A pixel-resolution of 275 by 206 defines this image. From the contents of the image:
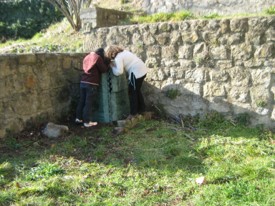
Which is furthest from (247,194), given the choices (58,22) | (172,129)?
(58,22)

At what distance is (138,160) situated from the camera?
4594 millimetres

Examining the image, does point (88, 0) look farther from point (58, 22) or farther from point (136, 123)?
point (136, 123)

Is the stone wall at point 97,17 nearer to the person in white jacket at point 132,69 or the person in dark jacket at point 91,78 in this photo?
the person in white jacket at point 132,69

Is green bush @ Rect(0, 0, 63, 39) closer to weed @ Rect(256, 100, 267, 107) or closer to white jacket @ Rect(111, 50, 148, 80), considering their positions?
white jacket @ Rect(111, 50, 148, 80)

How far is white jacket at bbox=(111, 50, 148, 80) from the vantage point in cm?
621

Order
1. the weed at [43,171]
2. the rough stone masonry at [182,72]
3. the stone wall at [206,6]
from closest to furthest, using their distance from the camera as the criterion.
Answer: the weed at [43,171] → the rough stone masonry at [182,72] → the stone wall at [206,6]

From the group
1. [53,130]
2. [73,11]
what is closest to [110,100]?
[53,130]

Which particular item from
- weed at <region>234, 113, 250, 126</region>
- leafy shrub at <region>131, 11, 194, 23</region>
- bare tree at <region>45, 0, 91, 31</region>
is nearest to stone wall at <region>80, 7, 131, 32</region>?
leafy shrub at <region>131, 11, 194, 23</region>

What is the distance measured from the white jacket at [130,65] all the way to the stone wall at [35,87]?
0.89m

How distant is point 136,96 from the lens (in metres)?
6.50

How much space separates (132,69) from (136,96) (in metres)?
0.48

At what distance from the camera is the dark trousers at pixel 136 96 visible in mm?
6426

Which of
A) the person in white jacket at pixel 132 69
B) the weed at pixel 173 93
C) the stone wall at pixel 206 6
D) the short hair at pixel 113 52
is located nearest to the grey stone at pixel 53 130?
the person in white jacket at pixel 132 69

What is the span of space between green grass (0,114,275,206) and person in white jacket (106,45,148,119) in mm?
668
